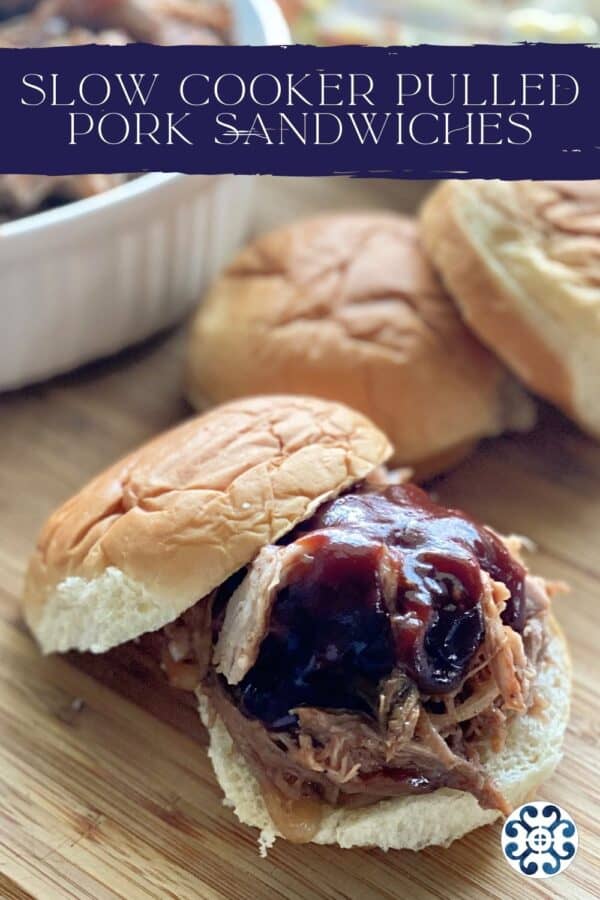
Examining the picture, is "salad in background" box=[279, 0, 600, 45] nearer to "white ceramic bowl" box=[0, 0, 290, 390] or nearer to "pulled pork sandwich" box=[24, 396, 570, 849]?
"white ceramic bowl" box=[0, 0, 290, 390]

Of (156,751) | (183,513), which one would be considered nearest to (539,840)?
(156,751)

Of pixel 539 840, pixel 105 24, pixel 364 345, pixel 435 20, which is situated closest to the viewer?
pixel 539 840

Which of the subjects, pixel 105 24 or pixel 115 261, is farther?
pixel 105 24

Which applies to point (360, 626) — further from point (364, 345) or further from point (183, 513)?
point (364, 345)

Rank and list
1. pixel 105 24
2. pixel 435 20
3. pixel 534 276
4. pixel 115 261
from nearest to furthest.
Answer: pixel 534 276, pixel 115 261, pixel 105 24, pixel 435 20

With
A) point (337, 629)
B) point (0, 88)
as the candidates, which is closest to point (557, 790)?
point (337, 629)

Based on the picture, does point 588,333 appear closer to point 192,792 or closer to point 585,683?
point 585,683

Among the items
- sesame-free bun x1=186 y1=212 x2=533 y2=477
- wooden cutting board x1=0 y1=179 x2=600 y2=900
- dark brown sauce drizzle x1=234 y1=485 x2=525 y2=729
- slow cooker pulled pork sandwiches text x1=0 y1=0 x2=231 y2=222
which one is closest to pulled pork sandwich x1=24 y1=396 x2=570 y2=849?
dark brown sauce drizzle x1=234 y1=485 x2=525 y2=729
